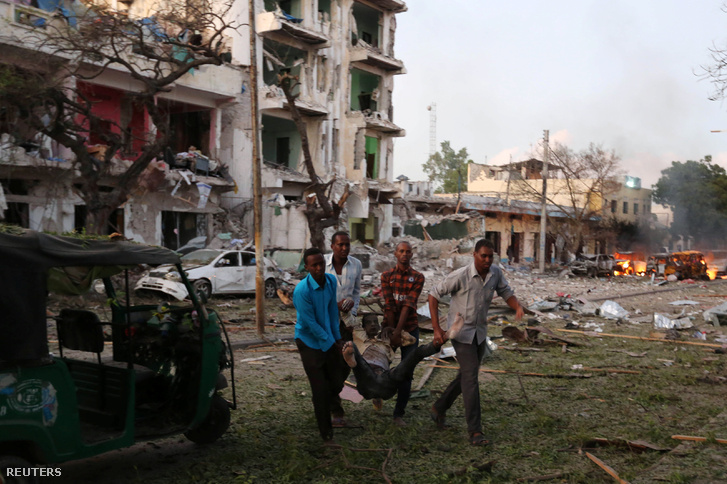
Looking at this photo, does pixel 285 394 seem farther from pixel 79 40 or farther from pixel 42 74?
pixel 42 74

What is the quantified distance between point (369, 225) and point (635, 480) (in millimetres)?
32424

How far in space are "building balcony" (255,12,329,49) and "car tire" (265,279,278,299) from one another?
13.8 m

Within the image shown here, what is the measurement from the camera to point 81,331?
207 inches

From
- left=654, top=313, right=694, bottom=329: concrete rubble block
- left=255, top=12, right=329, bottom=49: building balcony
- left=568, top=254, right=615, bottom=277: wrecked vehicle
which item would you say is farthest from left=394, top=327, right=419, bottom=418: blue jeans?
left=568, top=254, right=615, bottom=277: wrecked vehicle

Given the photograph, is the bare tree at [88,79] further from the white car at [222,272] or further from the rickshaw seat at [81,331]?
the rickshaw seat at [81,331]

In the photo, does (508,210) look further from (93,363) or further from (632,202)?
(93,363)

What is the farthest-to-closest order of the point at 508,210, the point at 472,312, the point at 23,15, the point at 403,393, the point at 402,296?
the point at 508,210 < the point at 23,15 < the point at 402,296 < the point at 403,393 < the point at 472,312

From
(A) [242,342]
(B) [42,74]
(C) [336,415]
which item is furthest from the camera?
(B) [42,74]

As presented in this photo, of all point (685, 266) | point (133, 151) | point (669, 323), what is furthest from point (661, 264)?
point (133, 151)

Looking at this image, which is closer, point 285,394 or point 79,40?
point 285,394

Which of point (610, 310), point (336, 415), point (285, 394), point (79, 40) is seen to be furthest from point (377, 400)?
point (79, 40)

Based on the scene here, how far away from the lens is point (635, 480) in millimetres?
4902

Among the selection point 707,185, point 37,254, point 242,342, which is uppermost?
point 707,185

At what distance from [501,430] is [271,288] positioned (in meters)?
15.0
